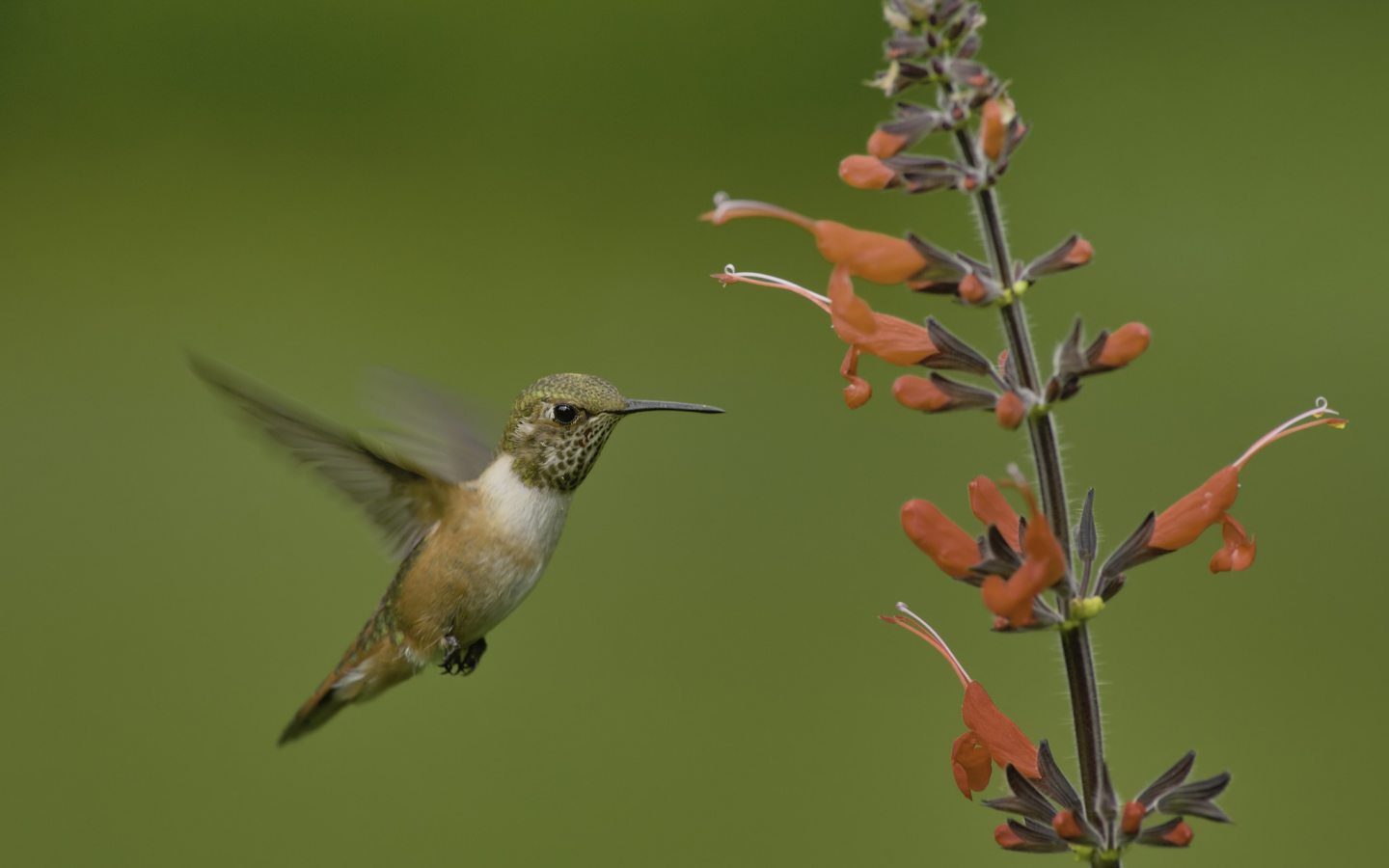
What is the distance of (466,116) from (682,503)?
48.3 inches

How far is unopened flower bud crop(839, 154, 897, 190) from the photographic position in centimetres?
78

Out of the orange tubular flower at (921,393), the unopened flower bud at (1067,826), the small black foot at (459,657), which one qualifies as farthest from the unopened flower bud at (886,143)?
the small black foot at (459,657)

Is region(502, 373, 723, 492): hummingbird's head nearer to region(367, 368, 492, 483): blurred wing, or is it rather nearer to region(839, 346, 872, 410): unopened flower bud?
region(367, 368, 492, 483): blurred wing

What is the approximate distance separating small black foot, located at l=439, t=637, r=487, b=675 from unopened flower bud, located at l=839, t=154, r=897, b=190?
81 cm

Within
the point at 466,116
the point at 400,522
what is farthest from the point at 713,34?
the point at 400,522

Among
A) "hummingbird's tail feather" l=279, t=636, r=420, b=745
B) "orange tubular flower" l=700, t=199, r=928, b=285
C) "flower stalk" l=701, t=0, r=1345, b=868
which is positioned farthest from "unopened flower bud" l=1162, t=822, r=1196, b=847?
"hummingbird's tail feather" l=279, t=636, r=420, b=745

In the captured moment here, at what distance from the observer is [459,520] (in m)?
1.38

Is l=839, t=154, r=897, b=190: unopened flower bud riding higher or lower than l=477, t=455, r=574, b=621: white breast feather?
higher

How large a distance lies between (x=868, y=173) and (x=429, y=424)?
92 cm

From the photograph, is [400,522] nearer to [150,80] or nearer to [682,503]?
[682,503]

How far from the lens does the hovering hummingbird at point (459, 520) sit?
1.30 meters

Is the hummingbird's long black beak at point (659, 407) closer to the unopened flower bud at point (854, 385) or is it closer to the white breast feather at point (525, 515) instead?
the white breast feather at point (525, 515)

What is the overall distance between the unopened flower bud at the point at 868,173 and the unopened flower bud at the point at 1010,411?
0.17 m

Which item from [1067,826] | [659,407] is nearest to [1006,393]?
[1067,826]
